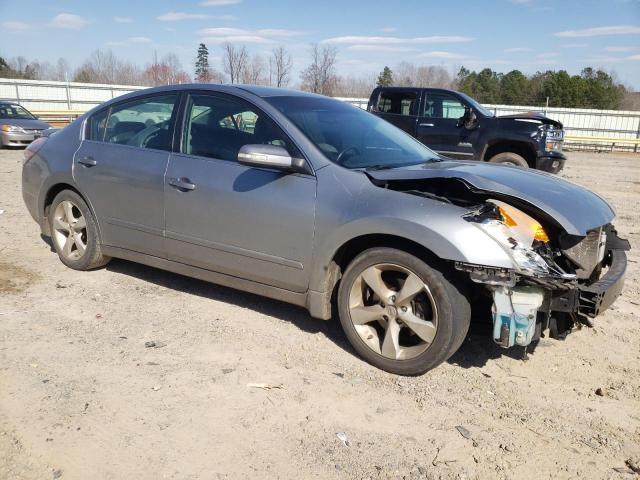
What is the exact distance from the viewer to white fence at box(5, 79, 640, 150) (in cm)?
2620

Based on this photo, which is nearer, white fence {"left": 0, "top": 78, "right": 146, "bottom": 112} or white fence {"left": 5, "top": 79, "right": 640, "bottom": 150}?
white fence {"left": 0, "top": 78, "right": 146, "bottom": 112}

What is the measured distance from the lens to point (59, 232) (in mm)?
5273

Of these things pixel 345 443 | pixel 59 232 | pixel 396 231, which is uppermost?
pixel 396 231

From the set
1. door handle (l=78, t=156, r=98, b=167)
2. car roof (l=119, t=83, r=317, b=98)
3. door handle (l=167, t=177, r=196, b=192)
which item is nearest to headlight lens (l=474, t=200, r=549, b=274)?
car roof (l=119, t=83, r=317, b=98)

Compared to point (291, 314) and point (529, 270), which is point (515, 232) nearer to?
point (529, 270)

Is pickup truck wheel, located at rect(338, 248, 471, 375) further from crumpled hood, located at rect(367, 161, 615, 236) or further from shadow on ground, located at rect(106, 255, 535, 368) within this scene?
crumpled hood, located at rect(367, 161, 615, 236)

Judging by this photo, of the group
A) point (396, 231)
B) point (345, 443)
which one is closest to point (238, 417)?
point (345, 443)

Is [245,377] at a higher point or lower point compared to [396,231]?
lower

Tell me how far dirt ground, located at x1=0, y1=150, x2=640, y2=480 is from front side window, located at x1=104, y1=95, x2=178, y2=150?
50.6 inches

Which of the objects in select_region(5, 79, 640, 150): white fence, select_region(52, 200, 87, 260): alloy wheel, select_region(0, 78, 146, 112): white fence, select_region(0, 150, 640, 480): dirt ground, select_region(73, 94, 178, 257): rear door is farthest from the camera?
select_region(5, 79, 640, 150): white fence

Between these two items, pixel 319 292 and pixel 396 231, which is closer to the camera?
pixel 396 231

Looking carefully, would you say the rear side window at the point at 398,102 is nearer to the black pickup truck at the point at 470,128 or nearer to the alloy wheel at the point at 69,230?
the black pickup truck at the point at 470,128

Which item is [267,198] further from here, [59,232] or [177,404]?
[59,232]

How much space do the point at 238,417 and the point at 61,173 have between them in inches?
124
